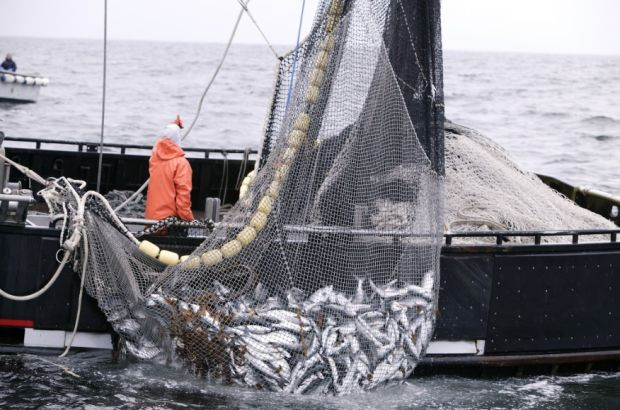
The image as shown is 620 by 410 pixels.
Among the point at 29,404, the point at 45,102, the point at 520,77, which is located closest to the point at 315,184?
the point at 29,404

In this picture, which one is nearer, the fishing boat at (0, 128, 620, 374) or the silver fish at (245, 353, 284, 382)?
the silver fish at (245, 353, 284, 382)

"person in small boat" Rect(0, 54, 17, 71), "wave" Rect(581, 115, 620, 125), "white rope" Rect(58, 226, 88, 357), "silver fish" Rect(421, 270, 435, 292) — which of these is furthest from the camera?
"person in small boat" Rect(0, 54, 17, 71)

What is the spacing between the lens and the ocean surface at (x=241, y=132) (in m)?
9.37

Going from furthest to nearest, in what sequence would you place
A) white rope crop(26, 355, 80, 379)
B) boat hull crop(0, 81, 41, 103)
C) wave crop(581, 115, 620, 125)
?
boat hull crop(0, 81, 41, 103)
wave crop(581, 115, 620, 125)
white rope crop(26, 355, 80, 379)

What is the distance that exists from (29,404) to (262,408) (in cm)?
207

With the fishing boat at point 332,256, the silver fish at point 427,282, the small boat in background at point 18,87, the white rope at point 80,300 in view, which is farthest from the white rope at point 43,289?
the small boat in background at point 18,87

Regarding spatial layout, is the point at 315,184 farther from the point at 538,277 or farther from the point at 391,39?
A: the point at 538,277

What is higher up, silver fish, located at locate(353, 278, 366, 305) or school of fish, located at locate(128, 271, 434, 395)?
silver fish, located at locate(353, 278, 366, 305)

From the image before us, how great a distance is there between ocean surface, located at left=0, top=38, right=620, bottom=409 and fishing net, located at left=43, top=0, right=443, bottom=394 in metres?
0.33

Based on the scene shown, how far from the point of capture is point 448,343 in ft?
33.6

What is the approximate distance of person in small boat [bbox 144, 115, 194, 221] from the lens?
10.3m

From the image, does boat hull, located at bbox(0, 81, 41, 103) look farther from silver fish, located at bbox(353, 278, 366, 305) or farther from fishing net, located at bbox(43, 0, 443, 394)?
silver fish, located at bbox(353, 278, 366, 305)

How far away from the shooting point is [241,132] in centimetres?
3644

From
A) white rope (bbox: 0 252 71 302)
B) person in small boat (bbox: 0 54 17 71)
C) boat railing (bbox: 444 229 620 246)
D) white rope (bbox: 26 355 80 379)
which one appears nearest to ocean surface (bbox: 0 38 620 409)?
white rope (bbox: 26 355 80 379)
